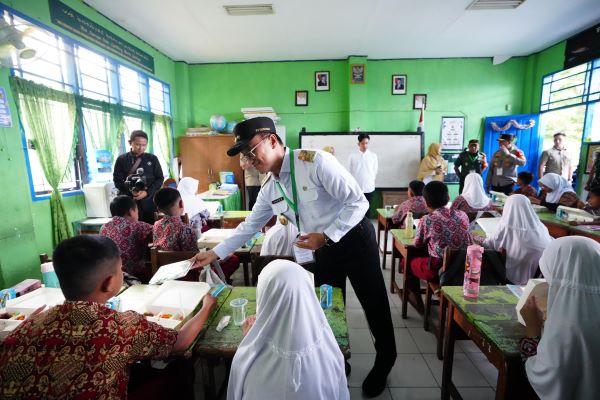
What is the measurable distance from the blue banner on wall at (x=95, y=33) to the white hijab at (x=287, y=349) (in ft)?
14.0

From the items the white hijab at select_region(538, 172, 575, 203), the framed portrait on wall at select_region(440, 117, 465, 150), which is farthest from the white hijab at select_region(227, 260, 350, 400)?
the framed portrait on wall at select_region(440, 117, 465, 150)

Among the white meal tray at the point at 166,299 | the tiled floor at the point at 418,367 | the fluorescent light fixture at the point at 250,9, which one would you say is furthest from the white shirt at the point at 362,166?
the white meal tray at the point at 166,299

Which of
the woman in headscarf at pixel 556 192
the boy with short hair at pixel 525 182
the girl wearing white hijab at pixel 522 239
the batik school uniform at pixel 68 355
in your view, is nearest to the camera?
the batik school uniform at pixel 68 355

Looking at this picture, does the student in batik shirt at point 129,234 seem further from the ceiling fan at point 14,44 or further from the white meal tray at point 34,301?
the ceiling fan at point 14,44

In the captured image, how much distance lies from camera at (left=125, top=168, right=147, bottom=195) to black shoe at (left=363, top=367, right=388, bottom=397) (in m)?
3.15

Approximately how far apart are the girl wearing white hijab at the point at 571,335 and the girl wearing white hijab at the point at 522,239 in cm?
119

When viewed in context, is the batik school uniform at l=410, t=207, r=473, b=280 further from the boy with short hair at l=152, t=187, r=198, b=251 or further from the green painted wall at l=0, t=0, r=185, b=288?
the green painted wall at l=0, t=0, r=185, b=288

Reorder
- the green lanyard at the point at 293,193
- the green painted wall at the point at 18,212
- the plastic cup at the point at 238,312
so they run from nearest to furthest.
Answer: the plastic cup at the point at 238,312 < the green lanyard at the point at 293,193 < the green painted wall at the point at 18,212

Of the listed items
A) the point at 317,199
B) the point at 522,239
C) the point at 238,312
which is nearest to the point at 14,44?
the point at 317,199

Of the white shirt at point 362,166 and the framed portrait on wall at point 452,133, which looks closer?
the white shirt at point 362,166

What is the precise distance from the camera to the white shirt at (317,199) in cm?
163

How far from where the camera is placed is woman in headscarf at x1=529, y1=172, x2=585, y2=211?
12.4ft

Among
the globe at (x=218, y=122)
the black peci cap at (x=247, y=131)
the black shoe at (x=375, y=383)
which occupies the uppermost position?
the globe at (x=218, y=122)

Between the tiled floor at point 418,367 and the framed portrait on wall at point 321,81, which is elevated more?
the framed portrait on wall at point 321,81
